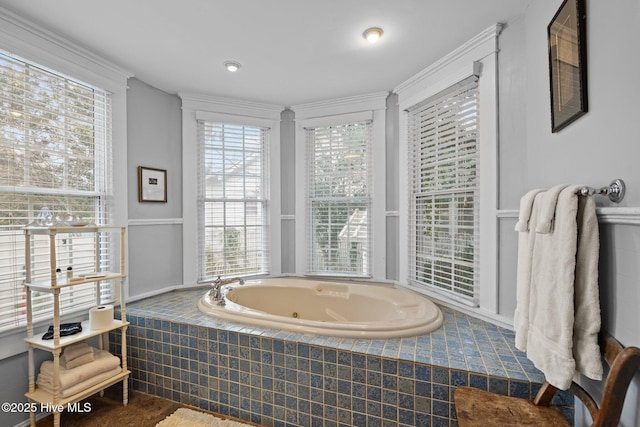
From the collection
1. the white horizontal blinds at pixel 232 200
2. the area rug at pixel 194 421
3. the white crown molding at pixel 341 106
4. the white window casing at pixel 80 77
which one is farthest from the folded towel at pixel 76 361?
the white crown molding at pixel 341 106

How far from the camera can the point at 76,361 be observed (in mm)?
1775

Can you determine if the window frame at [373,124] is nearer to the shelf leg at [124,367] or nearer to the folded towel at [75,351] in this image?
the shelf leg at [124,367]

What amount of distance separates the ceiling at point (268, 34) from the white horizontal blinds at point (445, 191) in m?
0.40

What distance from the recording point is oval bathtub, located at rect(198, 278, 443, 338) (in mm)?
1770

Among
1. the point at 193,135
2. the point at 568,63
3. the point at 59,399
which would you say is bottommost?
the point at 59,399

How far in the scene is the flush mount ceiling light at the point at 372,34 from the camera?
73.0 inches

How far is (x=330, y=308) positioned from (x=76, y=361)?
5.87 ft

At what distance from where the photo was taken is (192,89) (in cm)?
273

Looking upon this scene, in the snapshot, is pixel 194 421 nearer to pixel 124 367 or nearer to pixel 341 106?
pixel 124 367

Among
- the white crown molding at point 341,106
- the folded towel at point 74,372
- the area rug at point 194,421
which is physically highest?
the white crown molding at point 341,106

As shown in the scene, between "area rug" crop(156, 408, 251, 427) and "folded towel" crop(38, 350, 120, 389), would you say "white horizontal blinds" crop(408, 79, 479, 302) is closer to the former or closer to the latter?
"area rug" crop(156, 408, 251, 427)

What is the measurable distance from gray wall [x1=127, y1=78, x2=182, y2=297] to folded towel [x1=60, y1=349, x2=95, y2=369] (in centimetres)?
66

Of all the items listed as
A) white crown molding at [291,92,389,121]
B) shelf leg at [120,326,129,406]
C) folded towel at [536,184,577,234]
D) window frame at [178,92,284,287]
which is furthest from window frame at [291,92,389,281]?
shelf leg at [120,326,129,406]

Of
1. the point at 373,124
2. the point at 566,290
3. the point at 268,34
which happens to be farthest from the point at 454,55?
the point at 566,290
